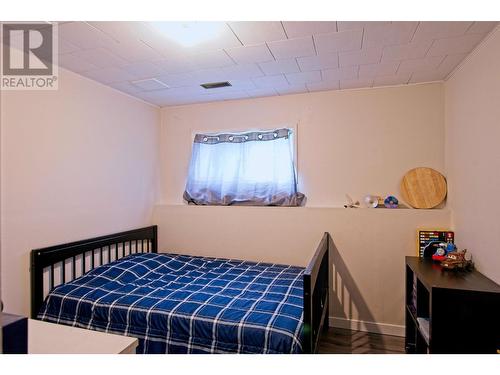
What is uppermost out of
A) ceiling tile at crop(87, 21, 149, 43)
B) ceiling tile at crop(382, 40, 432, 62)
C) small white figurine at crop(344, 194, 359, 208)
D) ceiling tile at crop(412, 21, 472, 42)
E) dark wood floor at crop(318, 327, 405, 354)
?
ceiling tile at crop(87, 21, 149, 43)

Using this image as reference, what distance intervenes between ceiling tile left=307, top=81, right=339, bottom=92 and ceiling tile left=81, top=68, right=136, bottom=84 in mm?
1598

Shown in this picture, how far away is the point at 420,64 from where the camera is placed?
2.23m

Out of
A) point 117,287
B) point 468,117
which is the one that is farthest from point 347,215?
point 117,287

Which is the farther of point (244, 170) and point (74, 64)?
point (244, 170)

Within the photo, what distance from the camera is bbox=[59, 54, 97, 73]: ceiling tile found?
2128 millimetres

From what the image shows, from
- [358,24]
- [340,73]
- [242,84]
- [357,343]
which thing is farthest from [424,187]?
[242,84]

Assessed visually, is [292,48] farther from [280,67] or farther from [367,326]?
[367,326]

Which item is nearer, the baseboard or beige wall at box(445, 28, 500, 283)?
beige wall at box(445, 28, 500, 283)

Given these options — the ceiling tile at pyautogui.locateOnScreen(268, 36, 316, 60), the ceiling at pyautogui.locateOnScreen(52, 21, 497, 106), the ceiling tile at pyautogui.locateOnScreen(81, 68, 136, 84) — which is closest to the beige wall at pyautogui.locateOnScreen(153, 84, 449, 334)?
the ceiling at pyautogui.locateOnScreen(52, 21, 497, 106)

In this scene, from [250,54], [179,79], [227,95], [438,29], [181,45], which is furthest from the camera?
[227,95]

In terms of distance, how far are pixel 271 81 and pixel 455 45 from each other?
1.35 metres

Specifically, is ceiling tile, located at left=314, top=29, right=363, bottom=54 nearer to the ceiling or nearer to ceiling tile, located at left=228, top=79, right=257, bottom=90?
the ceiling
